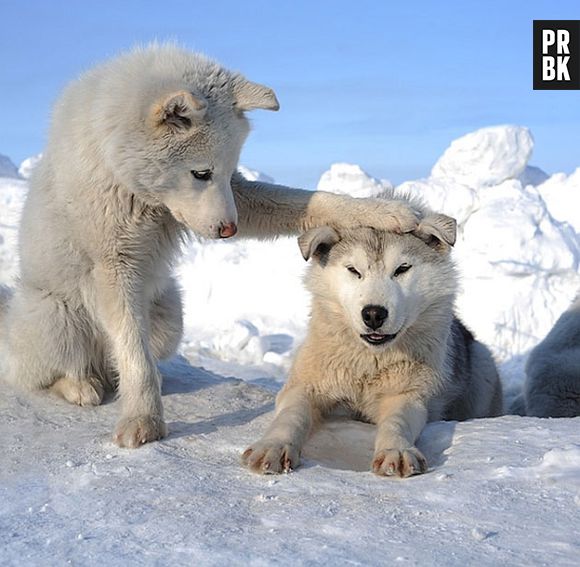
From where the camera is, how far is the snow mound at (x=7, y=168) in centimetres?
1642

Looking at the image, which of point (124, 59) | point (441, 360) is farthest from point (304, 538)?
point (124, 59)

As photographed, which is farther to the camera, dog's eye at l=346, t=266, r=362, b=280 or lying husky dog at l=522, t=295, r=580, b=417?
lying husky dog at l=522, t=295, r=580, b=417

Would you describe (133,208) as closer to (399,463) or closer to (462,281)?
(399,463)

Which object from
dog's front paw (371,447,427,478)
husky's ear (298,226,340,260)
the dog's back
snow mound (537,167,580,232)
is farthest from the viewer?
snow mound (537,167,580,232)

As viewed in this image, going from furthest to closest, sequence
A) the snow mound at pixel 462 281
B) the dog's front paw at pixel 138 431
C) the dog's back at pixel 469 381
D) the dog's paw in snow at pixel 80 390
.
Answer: the snow mound at pixel 462 281 < the dog's paw in snow at pixel 80 390 < the dog's back at pixel 469 381 < the dog's front paw at pixel 138 431

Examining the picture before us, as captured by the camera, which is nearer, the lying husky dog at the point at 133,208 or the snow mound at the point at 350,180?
the lying husky dog at the point at 133,208

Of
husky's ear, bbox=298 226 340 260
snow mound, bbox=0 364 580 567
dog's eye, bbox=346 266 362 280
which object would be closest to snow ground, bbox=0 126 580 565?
snow mound, bbox=0 364 580 567

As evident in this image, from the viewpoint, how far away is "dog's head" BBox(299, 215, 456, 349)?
3887mm

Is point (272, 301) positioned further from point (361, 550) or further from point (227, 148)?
point (361, 550)

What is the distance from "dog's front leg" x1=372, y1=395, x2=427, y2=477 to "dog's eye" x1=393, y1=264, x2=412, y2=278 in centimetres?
58

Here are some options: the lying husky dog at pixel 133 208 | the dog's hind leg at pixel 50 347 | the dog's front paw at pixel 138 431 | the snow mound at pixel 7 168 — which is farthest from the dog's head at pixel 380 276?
the snow mound at pixel 7 168

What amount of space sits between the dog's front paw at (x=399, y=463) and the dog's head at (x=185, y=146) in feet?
4.30

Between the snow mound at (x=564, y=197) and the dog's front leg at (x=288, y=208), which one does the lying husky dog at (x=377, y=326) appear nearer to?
the dog's front leg at (x=288, y=208)

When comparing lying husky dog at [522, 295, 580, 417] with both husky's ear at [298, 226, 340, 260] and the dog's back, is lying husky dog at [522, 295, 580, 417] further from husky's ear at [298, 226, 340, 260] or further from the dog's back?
husky's ear at [298, 226, 340, 260]
